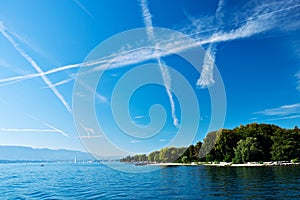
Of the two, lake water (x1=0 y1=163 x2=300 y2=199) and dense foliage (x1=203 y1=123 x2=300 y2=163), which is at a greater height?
dense foliage (x1=203 y1=123 x2=300 y2=163)

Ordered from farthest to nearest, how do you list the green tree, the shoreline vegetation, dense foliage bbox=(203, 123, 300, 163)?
the green tree < dense foliage bbox=(203, 123, 300, 163) < the shoreline vegetation

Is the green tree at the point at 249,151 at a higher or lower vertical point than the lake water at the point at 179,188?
higher

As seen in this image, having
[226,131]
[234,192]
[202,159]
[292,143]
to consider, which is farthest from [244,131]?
[234,192]

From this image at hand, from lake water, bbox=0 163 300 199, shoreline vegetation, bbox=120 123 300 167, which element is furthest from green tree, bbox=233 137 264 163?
lake water, bbox=0 163 300 199

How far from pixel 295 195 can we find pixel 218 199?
24.6ft

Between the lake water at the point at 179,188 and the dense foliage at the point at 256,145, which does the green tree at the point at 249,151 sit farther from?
the lake water at the point at 179,188

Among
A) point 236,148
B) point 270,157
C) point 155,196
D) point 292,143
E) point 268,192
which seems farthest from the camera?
point 236,148

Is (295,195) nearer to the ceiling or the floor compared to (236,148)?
nearer to the floor

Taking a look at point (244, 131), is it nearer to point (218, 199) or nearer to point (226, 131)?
point (226, 131)

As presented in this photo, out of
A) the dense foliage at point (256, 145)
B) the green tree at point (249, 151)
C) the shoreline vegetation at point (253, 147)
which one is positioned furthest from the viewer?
the green tree at point (249, 151)

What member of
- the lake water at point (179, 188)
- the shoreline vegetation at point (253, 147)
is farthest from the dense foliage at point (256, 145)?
the lake water at point (179, 188)

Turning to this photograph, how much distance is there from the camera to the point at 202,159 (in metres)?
124

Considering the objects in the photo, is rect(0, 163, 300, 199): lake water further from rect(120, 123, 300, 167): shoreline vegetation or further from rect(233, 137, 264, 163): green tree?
rect(233, 137, 264, 163): green tree

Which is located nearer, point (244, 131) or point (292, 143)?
point (292, 143)
